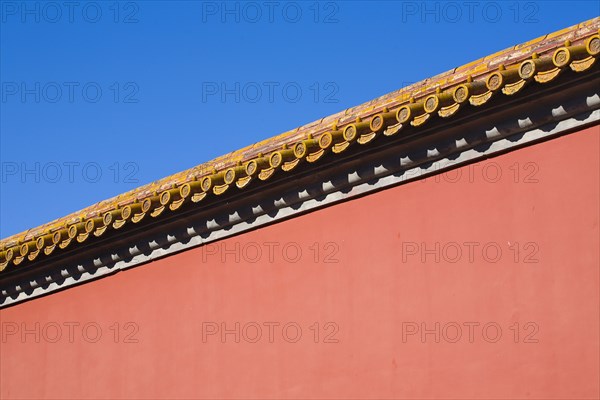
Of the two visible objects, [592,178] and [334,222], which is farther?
[334,222]

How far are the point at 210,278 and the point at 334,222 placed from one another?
105 cm

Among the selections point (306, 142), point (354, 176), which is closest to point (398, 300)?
point (354, 176)

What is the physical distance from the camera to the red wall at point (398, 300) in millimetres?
5016

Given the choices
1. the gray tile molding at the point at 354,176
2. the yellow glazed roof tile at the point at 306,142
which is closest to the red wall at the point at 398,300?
the gray tile molding at the point at 354,176

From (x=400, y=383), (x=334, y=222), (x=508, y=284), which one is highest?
(x=334, y=222)

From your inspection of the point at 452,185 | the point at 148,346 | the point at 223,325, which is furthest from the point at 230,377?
the point at 452,185

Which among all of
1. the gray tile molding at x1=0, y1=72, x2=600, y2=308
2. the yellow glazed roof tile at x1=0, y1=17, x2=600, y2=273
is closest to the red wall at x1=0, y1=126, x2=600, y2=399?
the gray tile molding at x1=0, y1=72, x2=600, y2=308

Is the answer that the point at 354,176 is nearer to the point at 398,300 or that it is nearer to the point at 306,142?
the point at 306,142

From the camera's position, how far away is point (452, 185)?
18.1ft

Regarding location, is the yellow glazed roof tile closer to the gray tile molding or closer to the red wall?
the gray tile molding

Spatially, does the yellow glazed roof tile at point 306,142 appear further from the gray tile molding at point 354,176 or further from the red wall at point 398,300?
the red wall at point 398,300

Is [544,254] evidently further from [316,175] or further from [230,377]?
[230,377]

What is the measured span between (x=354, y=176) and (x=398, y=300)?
76 cm

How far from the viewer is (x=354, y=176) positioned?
19.3 feet
